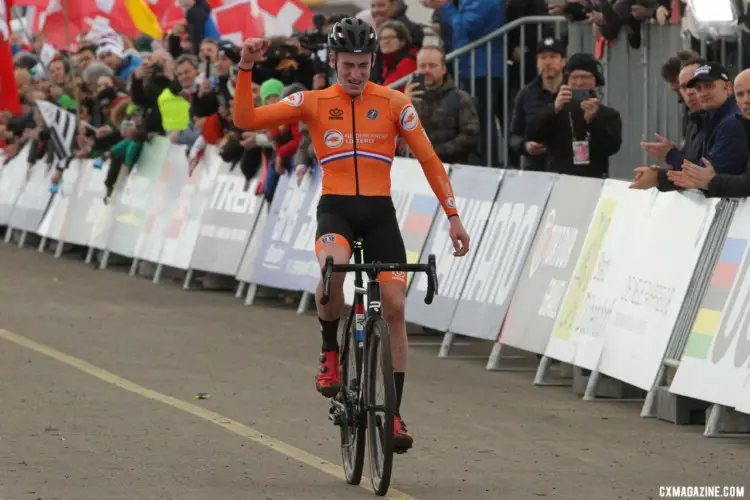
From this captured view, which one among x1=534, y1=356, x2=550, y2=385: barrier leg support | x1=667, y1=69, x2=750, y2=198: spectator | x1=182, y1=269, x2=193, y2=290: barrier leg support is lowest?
x1=182, y1=269, x2=193, y2=290: barrier leg support

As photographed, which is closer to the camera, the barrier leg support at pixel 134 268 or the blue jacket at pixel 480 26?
the blue jacket at pixel 480 26

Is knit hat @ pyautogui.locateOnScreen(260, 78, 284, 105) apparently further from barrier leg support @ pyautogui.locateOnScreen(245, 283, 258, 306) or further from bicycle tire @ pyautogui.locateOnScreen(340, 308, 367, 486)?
bicycle tire @ pyautogui.locateOnScreen(340, 308, 367, 486)

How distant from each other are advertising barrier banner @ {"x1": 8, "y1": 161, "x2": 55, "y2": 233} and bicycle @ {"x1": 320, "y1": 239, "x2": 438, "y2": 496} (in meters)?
17.4

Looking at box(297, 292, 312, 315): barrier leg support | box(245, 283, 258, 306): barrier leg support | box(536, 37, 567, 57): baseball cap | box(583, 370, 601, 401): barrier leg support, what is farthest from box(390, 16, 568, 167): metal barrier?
box(583, 370, 601, 401): barrier leg support

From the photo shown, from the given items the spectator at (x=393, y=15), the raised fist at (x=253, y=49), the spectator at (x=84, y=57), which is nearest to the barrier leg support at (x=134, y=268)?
the spectator at (x=393, y=15)

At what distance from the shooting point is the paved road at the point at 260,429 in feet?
32.2

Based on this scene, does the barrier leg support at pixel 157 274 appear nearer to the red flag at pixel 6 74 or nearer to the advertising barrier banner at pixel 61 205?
the red flag at pixel 6 74

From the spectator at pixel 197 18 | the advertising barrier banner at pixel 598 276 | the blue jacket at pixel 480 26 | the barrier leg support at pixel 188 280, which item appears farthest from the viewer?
the spectator at pixel 197 18

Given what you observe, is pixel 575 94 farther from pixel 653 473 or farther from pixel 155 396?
pixel 653 473

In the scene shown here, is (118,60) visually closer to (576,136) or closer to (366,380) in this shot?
(576,136)

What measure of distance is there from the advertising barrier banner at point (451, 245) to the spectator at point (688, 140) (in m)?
2.55

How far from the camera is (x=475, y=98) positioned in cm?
1809

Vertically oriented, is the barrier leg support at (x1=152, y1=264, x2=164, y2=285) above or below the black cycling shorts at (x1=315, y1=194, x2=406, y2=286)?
below

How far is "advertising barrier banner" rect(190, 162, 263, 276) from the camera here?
68.1 ft
